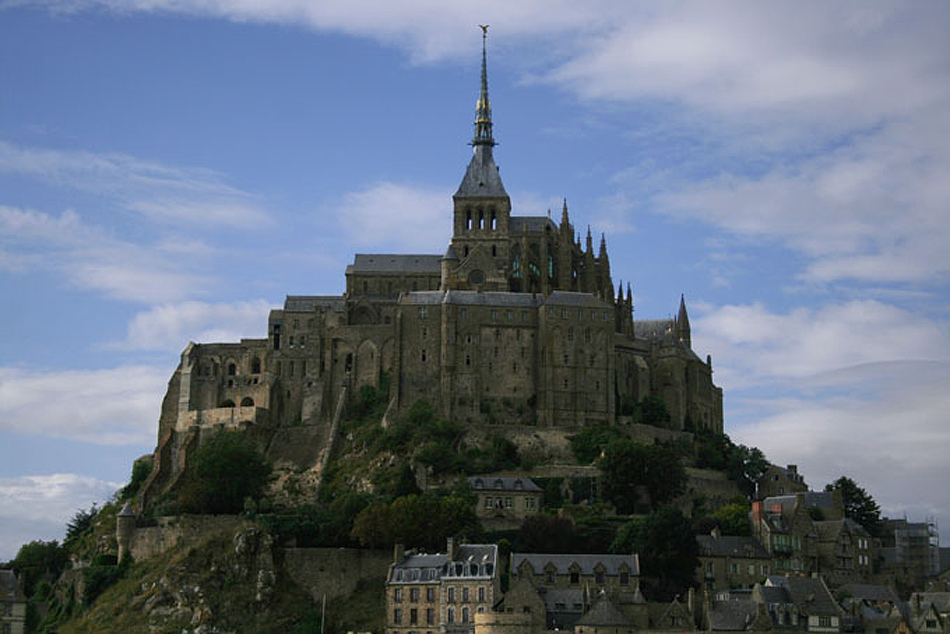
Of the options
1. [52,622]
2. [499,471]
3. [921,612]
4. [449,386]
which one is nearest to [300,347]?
[449,386]

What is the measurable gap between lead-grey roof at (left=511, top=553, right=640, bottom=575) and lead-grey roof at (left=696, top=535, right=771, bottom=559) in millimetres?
5787

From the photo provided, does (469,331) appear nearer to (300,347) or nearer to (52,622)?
(300,347)

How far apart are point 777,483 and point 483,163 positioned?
37.6 meters

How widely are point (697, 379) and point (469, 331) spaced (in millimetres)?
20595

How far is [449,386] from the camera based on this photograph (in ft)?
377

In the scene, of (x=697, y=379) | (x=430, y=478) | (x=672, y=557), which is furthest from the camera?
(x=697, y=379)

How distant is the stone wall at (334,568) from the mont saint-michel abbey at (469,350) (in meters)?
24.5

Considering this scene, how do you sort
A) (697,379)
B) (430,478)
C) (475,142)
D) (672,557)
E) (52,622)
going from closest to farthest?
1. (672,557)
2. (52,622)
3. (430,478)
4. (697,379)
5. (475,142)

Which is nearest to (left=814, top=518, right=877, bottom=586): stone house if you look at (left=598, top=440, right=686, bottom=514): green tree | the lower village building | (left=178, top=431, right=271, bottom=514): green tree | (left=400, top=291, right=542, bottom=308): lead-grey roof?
(left=598, top=440, right=686, bottom=514): green tree

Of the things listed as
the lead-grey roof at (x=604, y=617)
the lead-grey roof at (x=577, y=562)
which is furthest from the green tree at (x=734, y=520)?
the lead-grey roof at (x=604, y=617)

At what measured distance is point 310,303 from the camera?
12350 cm

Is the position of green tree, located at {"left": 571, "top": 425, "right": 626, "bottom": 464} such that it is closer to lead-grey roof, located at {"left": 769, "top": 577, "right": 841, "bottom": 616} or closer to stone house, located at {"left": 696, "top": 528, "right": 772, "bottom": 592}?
stone house, located at {"left": 696, "top": 528, "right": 772, "bottom": 592}

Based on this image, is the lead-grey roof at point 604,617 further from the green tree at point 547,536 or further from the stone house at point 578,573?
the green tree at point 547,536

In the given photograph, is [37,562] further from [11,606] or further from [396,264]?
[396,264]
